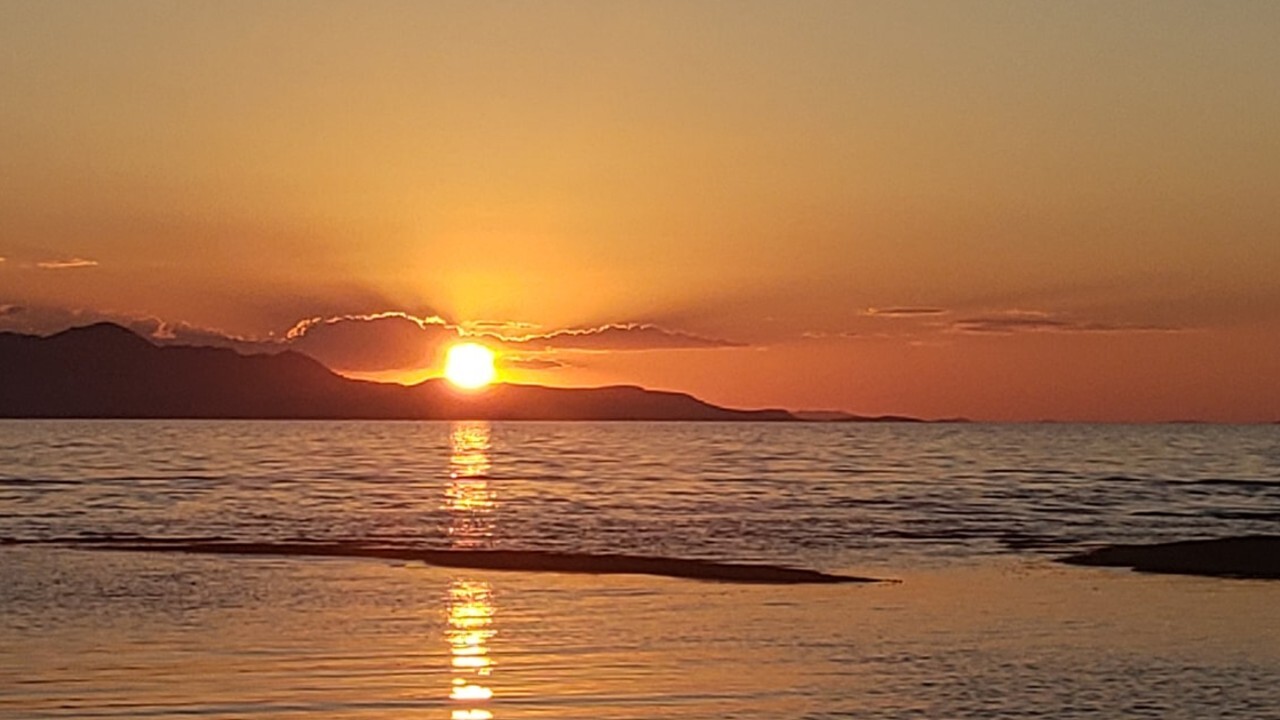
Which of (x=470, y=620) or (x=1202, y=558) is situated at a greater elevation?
(x=1202, y=558)

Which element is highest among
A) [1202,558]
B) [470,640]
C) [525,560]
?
[1202,558]

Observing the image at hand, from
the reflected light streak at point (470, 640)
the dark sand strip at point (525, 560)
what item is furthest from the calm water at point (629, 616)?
the dark sand strip at point (525, 560)

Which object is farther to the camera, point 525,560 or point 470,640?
point 525,560

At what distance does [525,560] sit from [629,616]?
11.9 m

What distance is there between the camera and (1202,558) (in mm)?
38062

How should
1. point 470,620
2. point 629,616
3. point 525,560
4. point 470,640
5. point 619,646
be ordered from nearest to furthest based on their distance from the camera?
point 619,646 < point 470,640 < point 470,620 < point 629,616 < point 525,560

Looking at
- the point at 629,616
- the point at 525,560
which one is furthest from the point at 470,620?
the point at 525,560

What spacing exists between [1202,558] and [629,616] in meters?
16.0

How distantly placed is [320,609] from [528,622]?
12.2ft

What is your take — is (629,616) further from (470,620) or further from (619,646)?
(619,646)

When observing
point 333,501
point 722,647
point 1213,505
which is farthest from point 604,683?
point 1213,505

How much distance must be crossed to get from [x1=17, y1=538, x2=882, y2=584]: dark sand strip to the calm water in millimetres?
1263

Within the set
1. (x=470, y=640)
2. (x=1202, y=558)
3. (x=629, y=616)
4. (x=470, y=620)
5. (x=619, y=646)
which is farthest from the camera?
(x=1202, y=558)

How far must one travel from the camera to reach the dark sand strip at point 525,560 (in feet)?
116
